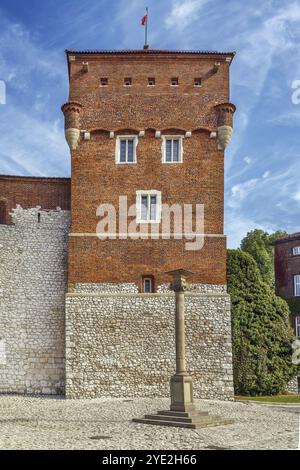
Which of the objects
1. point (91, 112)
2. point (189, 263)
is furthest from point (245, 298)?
point (91, 112)

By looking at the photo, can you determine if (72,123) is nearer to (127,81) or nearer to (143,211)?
(127,81)

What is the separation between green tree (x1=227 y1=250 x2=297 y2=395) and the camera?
84.5 feet

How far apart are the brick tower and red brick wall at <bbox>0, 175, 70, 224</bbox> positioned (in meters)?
1.47

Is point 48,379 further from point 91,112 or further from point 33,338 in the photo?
point 91,112

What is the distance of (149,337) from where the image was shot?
23969 mm

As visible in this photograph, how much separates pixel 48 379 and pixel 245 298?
9.56m

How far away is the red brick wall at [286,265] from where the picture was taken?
4275cm

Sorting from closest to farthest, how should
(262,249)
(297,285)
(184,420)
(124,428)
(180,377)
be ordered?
(124,428), (184,420), (180,377), (297,285), (262,249)

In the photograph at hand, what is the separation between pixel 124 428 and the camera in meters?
14.6

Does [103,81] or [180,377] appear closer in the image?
[180,377]

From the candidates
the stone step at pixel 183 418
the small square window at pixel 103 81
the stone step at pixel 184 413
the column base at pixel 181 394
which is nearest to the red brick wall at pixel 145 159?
the small square window at pixel 103 81

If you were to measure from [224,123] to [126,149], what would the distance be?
4.31 m

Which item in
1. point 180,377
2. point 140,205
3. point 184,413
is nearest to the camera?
point 184,413

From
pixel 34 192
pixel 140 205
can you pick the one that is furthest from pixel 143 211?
pixel 34 192
